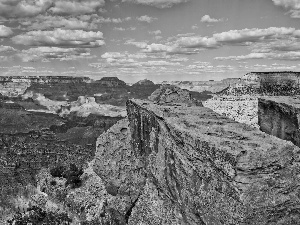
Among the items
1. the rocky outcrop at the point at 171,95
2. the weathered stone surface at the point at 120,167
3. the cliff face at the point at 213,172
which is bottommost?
the weathered stone surface at the point at 120,167

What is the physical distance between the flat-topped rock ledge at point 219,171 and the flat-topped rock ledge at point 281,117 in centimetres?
816

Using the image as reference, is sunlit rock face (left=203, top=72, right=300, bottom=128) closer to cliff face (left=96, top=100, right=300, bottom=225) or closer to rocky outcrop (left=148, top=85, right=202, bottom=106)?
rocky outcrop (left=148, top=85, right=202, bottom=106)

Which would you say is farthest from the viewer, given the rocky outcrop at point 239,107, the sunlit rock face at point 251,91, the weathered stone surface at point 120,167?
the sunlit rock face at point 251,91

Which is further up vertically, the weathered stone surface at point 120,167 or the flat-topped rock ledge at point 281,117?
the flat-topped rock ledge at point 281,117

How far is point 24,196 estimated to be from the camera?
72688 millimetres

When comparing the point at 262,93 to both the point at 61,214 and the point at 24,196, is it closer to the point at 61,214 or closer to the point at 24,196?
the point at 61,214

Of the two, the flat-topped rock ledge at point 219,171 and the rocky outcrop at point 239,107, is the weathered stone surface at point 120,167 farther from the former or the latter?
the rocky outcrop at point 239,107

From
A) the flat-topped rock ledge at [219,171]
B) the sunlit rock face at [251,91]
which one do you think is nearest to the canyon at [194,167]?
the flat-topped rock ledge at [219,171]

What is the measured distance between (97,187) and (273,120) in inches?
946

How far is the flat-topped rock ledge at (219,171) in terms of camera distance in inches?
711

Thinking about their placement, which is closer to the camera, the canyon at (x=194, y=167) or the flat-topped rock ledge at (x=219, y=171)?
the flat-topped rock ledge at (x=219, y=171)

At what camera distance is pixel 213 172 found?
778 inches

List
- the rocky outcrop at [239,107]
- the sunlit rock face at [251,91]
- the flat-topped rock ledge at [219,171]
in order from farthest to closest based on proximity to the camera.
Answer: the sunlit rock face at [251,91] → the rocky outcrop at [239,107] → the flat-topped rock ledge at [219,171]

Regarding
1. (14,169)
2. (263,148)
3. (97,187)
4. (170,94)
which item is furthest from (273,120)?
(14,169)
